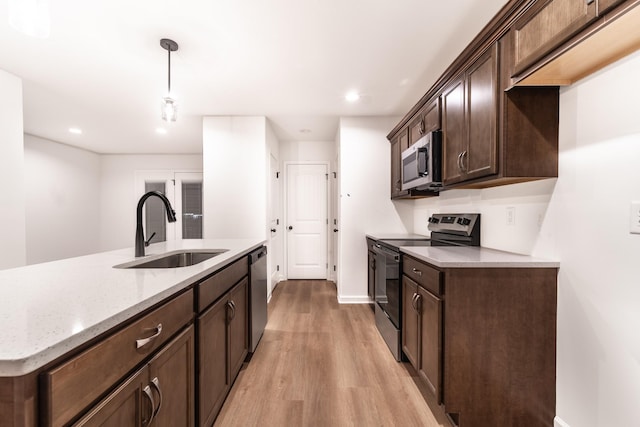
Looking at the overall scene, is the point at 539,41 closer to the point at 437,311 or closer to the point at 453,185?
the point at 453,185

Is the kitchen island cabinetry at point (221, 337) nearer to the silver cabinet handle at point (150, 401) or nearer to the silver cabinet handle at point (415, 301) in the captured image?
the silver cabinet handle at point (150, 401)

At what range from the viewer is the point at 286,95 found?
3.00 m

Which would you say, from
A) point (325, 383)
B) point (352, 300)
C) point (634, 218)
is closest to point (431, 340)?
point (325, 383)

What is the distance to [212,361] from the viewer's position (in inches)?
57.1

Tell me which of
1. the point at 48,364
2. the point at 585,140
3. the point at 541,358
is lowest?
the point at 541,358

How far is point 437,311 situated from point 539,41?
4.59 feet

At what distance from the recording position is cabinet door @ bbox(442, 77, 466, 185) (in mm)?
1898

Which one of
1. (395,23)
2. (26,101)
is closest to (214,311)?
(395,23)

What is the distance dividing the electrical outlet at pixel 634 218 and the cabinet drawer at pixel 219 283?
190 cm

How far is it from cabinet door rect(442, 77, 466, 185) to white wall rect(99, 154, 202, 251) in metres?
6.02

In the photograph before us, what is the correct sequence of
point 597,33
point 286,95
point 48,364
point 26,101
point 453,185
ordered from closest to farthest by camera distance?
point 48,364, point 597,33, point 453,185, point 286,95, point 26,101

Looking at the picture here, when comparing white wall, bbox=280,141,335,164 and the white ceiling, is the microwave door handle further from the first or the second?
white wall, bbox=280,141,335,164

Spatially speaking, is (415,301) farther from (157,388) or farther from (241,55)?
(241,55)

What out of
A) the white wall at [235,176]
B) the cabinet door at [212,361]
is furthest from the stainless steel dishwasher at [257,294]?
the white wall at [235,176]
